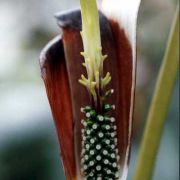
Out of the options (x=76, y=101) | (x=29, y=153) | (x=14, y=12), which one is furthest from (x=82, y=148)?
(x=14, y=12)

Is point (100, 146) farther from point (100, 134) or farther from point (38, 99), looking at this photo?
point (38, 99)

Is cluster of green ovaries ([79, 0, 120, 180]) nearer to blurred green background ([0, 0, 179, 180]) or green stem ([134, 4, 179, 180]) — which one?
green stem ([134, 4, 179, 180])

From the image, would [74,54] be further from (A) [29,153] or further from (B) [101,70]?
A: (A) [29,153]

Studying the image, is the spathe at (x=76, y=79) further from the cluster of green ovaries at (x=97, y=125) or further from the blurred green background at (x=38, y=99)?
the blurred green background at (x=38, y=99)

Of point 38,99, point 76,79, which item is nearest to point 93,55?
point 76,79

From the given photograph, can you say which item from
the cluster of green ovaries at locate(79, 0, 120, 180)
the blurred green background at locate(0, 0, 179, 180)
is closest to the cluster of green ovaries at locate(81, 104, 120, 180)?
the cluster of green ovaries at locate(79, 0, 120, 180)

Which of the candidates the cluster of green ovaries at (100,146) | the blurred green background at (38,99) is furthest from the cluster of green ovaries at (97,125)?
the blurred green background at (38,99)

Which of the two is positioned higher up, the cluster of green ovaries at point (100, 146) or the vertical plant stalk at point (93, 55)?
the vertical plant stalk at point (93, 55)
